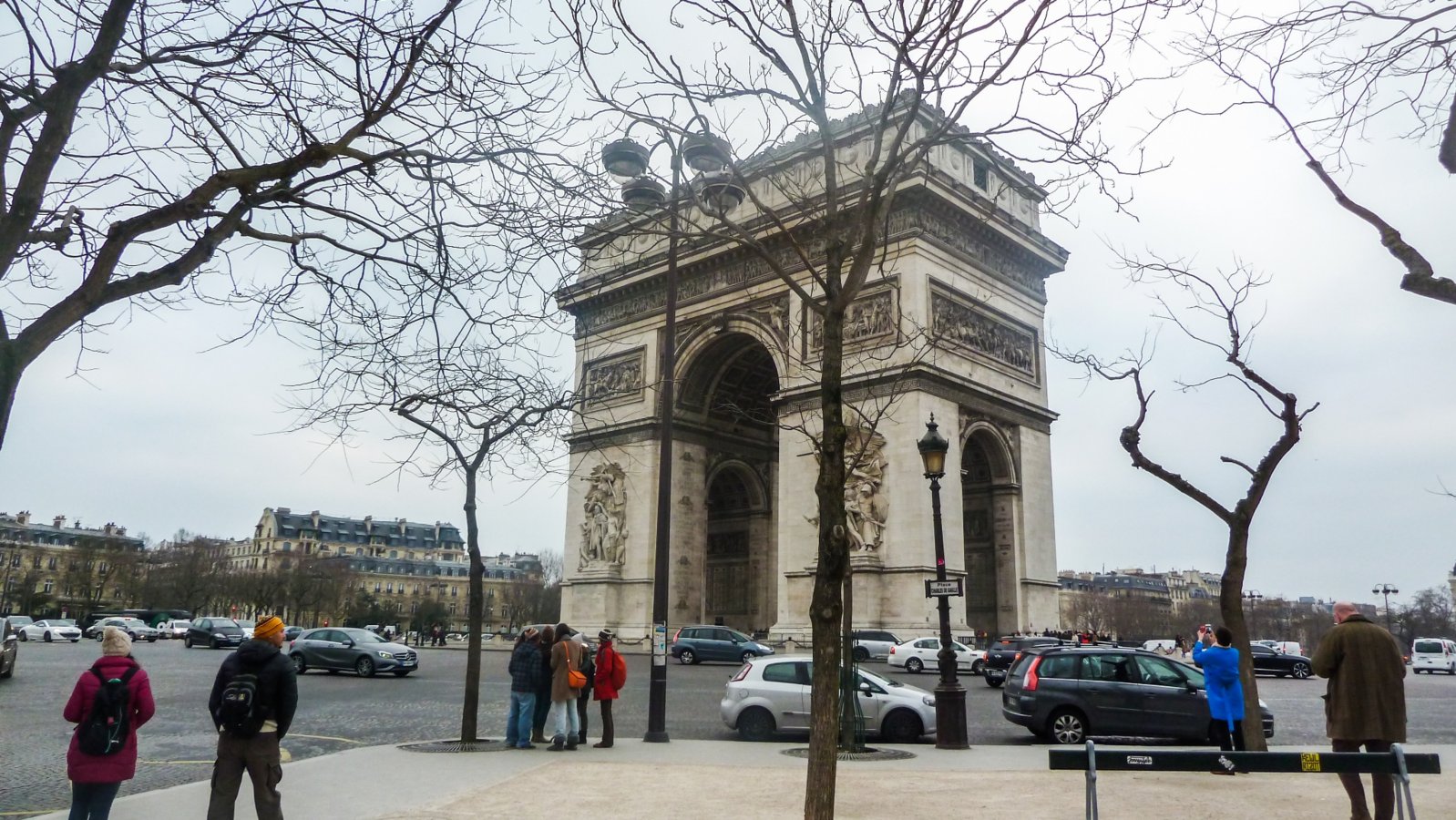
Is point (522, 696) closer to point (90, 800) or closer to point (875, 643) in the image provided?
point (90, 800)

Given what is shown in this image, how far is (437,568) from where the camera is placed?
129 m

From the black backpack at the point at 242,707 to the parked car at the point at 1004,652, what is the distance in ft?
64.7

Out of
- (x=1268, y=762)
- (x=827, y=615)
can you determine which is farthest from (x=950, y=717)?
(x=827, y=615)

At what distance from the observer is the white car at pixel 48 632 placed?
167ft

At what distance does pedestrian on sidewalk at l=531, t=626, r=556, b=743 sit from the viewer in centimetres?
1228

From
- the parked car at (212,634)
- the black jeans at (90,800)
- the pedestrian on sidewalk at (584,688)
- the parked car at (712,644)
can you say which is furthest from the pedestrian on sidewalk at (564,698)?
the parked car at (212,634)

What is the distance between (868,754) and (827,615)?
7.21 meters

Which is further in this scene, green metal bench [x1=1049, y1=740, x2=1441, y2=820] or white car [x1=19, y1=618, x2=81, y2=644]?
white car [x1=19, y1=618, x2=81, y2=644]

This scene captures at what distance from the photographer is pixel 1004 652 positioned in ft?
83.3

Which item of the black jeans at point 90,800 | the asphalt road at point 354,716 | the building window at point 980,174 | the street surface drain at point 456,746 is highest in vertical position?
the building window at point 980,174

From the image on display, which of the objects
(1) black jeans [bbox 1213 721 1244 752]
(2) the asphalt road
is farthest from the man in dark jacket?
(1) black jeans [bbox 1213 721 1244 752]

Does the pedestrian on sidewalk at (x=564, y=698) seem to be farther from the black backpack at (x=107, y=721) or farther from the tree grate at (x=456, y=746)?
the black backpack at (x=107, y=721)

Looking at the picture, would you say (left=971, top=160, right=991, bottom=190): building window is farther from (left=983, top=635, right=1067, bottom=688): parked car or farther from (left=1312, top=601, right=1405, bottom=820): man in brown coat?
(left=1312, top=601, right=1405, bottom=820): man in brown coat

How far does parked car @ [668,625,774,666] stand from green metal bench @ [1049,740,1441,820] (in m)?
24.9
